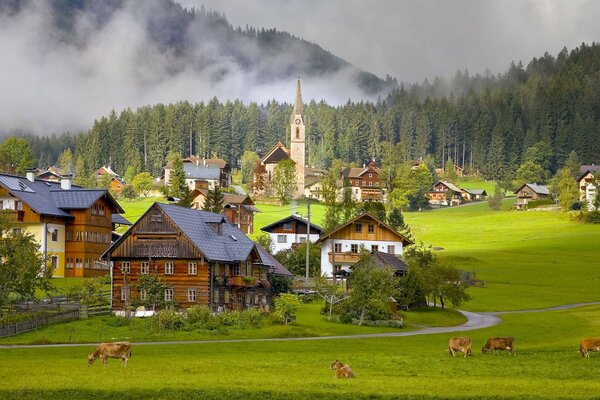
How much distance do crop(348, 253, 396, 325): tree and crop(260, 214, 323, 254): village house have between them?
46916 millimetres

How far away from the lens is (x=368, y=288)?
232 feet

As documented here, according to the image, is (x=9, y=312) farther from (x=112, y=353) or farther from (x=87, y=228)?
(x=87, y=228)

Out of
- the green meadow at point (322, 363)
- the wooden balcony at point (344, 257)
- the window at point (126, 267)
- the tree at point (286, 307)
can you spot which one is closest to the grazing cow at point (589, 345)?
the green meadow at point (322, 363)

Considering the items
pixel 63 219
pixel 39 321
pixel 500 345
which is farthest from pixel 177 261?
pixel 500 345

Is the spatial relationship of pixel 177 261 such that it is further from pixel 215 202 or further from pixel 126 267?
pixel 215 202

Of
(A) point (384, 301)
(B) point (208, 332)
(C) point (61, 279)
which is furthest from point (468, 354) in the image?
(C) point (61, 279)

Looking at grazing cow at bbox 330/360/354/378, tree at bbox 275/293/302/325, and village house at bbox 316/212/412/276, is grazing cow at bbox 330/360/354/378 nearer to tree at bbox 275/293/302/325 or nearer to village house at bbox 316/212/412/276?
tree at bbox 275/293/302/325

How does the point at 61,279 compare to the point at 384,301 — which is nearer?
the point at 384,301

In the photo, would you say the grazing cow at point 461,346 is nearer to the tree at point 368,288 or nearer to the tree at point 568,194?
the tree at point 368,288

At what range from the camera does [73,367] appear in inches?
1534

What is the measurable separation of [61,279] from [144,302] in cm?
2394

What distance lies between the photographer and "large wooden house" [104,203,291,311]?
72000 millimetres

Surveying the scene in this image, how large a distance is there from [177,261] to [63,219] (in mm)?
26197

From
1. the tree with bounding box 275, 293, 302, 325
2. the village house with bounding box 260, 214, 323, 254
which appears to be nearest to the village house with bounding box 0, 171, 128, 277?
the village house with bounding box 260, 214, 323, 254
